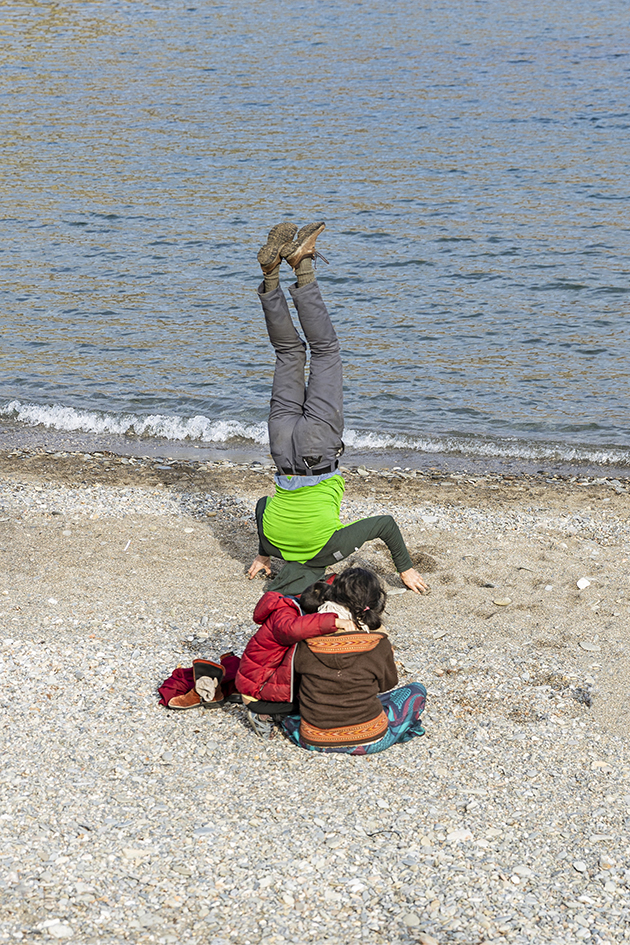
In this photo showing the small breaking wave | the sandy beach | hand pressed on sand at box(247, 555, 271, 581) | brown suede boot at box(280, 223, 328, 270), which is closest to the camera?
the sandy beach

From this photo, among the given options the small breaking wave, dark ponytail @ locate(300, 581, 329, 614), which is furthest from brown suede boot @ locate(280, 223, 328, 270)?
the small breaking wave

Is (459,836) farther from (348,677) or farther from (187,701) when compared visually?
(187,701)

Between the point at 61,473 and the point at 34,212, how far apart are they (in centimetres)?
1327

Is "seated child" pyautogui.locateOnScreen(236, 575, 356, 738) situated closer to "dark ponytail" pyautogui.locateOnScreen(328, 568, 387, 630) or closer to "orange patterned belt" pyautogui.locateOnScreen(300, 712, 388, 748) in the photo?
"dark ponytail" pyautogui.locateOnScreen(328, 568, 387, 630)

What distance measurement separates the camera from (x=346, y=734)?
626 cm

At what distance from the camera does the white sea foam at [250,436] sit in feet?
44.3

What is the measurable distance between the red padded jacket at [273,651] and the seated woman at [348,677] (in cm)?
8

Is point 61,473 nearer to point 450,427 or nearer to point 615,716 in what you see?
point 450,427

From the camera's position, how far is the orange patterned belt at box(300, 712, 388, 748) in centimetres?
625

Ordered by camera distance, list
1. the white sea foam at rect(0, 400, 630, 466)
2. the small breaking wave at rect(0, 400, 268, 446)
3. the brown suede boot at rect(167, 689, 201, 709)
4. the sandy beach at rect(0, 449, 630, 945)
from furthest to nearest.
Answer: the small breaking wave at rect(0, 400, 268, 446) → the white sea foam at rect(0, 400, 630, 466) → the brown suede boot at rect(167, 689, 201, 709) → the sandy beach at rect(0, 449, 630, 945)

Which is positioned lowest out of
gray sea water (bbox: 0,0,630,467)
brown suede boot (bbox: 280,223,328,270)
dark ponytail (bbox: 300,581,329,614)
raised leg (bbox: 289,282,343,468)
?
gray sea water (bbox: 0,0,630,467)

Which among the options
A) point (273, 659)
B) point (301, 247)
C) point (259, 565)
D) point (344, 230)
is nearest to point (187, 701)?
point (273, 659)

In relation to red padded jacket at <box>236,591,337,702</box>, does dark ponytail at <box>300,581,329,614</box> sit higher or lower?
higher

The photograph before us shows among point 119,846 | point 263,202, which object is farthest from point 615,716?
point 263,202
